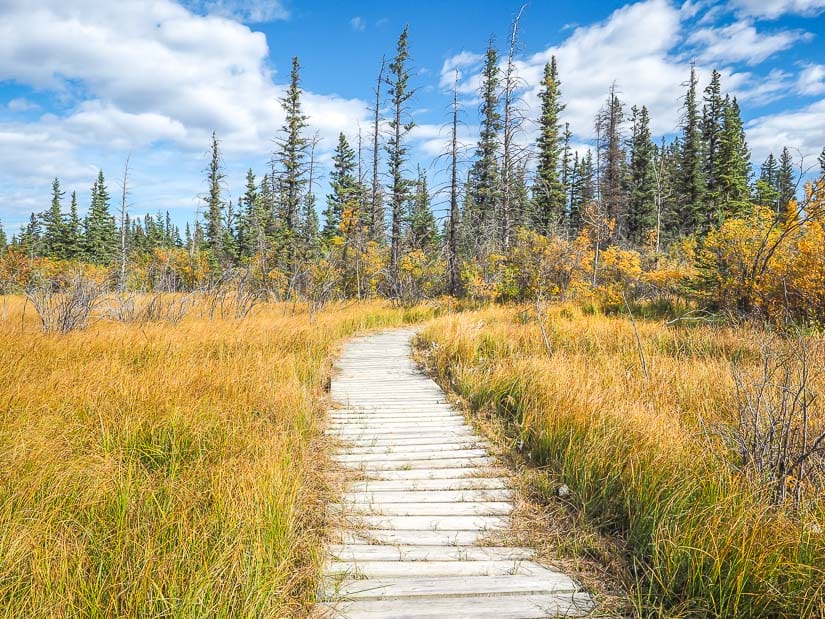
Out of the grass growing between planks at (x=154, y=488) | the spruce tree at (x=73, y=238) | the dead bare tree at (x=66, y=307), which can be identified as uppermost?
the spruce tree at (x=73, y=238)

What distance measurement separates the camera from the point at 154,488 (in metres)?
2.54

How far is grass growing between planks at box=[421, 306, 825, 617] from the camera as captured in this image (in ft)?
6.18

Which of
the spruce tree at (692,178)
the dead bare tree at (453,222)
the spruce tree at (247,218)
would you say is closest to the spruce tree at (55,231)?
the spruce tree at (247,218)

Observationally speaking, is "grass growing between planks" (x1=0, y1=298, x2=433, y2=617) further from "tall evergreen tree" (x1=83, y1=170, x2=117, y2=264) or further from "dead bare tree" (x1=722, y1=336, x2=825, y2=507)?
"tall evergreen tree" (x1=83, y1=170, x2=117, y2=264)

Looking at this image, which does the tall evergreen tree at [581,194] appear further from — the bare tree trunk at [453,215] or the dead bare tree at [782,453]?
the dead bare tree at [782,453]

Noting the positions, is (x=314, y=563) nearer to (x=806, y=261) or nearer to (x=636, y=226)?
(x=806, y=261)

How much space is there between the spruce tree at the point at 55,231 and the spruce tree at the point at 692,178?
6094 centimetres

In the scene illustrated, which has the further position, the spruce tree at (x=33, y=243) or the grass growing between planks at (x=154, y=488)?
the spruce tree at (x=33, y=243)

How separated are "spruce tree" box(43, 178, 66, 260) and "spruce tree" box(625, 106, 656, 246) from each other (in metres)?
57.8

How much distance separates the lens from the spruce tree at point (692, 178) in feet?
114

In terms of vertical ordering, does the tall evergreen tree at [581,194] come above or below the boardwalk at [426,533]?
above

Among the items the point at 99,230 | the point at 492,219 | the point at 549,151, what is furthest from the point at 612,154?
the point at 99,230

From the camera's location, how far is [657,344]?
681 centimetres

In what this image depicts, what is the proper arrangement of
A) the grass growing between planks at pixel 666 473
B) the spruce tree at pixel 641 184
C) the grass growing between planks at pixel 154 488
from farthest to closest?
the spruce tree at pixel 641 184 < the grass growing between planks at pixel 666 473 < the grass growing between planks at pixel 154 488
